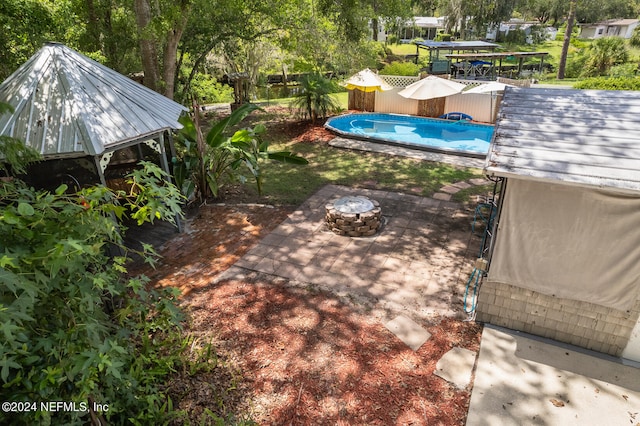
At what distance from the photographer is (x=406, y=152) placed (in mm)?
13336

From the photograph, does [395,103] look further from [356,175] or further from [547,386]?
[547,386]

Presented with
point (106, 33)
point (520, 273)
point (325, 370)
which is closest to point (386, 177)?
point (520, 273)

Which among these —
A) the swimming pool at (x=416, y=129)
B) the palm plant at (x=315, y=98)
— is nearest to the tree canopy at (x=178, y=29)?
the palm plant at (x=315, y=98)

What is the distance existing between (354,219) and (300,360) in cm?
353

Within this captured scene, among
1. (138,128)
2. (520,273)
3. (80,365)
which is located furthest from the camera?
(138,128)

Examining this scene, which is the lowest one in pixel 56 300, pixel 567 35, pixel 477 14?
pixel 56 300

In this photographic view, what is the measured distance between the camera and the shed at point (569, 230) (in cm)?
424

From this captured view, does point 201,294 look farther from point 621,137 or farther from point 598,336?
point 621,137

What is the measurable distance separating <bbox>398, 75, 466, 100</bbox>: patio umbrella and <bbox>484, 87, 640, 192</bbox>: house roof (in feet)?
31.0

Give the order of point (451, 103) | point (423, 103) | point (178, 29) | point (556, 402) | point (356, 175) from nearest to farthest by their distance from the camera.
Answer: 1. point (556, 402)
2. point (178, 29)
3. point (356, 175)
4. point (451, 103)
5. point (423, 103)

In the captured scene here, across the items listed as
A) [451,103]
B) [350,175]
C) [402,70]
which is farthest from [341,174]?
[402,70]

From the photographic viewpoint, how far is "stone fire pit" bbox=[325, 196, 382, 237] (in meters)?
7.65

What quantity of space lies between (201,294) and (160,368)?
5.99ft

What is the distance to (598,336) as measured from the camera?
15.9 ft
